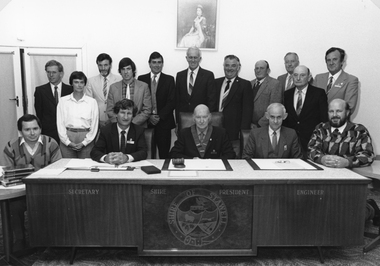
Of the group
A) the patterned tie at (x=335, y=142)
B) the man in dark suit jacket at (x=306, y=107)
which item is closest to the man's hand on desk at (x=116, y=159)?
the patterned tie at (x=335, y=142)

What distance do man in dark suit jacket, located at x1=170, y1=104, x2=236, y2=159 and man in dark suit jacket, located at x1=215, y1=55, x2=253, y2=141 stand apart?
74cm

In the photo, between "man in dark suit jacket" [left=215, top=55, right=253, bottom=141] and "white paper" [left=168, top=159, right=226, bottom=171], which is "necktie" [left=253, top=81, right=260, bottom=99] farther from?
"white paper" [left=168, top=159, right=226, bottom=171]

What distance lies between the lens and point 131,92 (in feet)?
13.6

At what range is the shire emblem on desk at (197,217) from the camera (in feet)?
8.54

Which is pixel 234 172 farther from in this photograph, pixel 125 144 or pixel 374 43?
pixel 374 43

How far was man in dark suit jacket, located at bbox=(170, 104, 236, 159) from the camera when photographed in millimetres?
3438

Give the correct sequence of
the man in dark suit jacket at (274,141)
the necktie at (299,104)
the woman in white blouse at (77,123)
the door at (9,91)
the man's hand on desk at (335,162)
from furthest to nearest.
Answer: the door at (9,91)
the necktie at (299,104)
the woman in white blouse at (77,123)
the man in dark suit jacket at (274,141)
the man's hand on desk at (335,162)

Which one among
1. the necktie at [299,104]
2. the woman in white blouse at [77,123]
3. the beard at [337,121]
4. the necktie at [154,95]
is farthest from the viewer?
the necktie at [154,95]

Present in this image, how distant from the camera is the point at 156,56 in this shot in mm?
4434

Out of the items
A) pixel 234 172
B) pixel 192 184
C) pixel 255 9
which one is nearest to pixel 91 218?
pixel 192 184

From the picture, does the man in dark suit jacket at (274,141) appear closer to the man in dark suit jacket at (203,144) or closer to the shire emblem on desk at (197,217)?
the man in dark suit jacket at (203,144)

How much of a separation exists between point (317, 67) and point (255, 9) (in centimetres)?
122

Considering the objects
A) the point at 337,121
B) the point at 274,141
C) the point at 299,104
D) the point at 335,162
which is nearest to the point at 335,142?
the point at 337,121

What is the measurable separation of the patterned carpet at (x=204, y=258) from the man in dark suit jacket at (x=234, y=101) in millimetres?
1620
